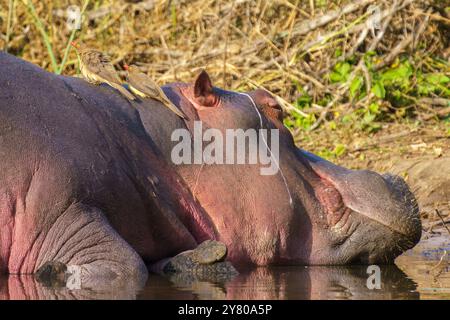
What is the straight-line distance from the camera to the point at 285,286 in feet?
13.1

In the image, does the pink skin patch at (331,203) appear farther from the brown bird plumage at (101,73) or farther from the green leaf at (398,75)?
the green leaf at (398,75)

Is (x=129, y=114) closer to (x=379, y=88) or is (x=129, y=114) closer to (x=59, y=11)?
(x=379, y=88)

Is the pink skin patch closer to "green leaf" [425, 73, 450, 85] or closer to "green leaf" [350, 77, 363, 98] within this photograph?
"green leaf" [350, 77, 363, 98]

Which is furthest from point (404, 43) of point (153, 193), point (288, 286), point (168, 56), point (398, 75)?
point (288, 286)

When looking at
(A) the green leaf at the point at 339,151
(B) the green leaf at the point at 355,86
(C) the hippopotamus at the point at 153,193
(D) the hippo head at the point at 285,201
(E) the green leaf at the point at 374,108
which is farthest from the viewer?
(B) the green leaf at the point at 355,86

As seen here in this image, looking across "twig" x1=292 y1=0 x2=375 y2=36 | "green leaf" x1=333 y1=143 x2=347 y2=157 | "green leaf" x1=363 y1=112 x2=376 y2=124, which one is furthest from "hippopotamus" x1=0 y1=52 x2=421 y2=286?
"twig" x1=292 y1=0 x2=375 y2=36

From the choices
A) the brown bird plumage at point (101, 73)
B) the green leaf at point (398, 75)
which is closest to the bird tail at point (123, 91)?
the brown bird plumage at point (101, 73)

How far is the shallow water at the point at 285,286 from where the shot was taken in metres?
3.65

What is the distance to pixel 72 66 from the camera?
31.7 ft

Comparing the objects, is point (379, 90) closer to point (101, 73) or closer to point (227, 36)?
point (227, 36)

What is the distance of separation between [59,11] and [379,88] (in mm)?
3441

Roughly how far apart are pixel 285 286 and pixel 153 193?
72cm

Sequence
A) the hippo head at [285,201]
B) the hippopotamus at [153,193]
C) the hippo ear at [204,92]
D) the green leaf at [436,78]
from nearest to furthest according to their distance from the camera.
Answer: the hippopotamus at [153,193] < the hippo head at [285,201] < the hippo ear at [204,92] < the green leaf at [436,78]

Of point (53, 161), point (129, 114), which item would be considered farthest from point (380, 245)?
point (53, 161)
